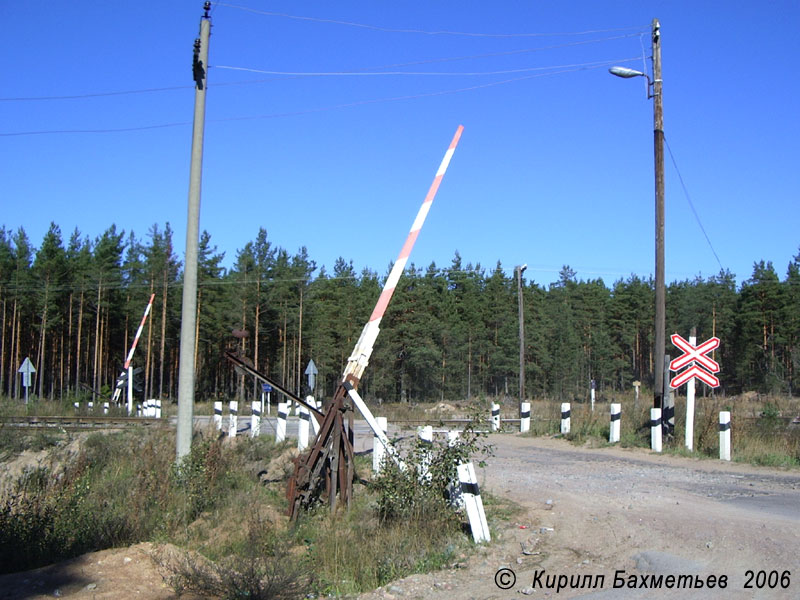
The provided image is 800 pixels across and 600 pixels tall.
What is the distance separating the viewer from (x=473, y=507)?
7398mm

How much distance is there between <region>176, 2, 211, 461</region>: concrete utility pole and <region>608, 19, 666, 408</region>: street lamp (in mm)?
9692

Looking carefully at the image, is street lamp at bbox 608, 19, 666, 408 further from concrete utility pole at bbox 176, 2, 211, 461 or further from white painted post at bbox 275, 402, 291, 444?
concrete utility pole at bbox 176, 2, 211, 461

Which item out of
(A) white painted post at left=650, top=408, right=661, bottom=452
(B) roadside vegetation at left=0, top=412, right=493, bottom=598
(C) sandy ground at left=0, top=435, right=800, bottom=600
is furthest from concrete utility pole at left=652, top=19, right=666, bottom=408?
(B) roadside vegetation at left=0, top=412, right=493, bottom=598

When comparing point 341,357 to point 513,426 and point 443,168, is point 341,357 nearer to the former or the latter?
point 513,426

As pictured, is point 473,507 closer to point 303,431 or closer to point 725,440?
point 303,431

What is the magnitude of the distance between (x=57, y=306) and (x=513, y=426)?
47369mm

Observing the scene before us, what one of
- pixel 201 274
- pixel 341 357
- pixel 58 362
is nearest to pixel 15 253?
pixel 58 362

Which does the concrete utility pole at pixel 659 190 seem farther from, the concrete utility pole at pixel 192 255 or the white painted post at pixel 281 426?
the concrete utility pole at pixel 192 255

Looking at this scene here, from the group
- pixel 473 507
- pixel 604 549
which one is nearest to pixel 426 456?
pixel 473 507

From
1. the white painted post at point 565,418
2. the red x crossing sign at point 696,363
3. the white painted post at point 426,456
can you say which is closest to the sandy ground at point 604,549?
the white painted post at point 426,456

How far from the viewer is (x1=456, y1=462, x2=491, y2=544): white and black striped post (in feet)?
24.0

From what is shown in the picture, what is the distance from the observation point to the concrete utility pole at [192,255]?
1012cm

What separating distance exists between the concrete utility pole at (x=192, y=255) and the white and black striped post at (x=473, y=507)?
449 centimetres

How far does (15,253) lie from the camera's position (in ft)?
213
